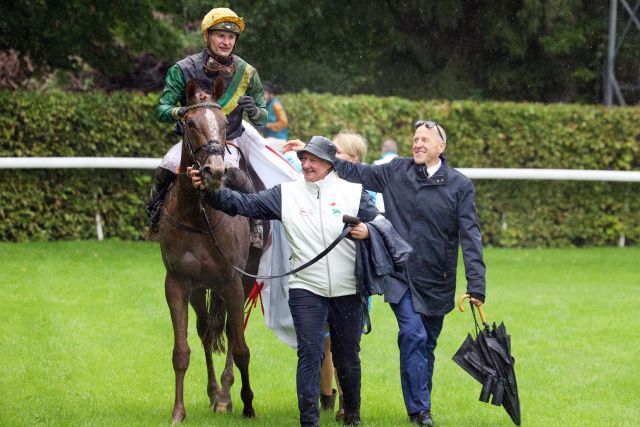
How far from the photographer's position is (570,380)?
9.95 m

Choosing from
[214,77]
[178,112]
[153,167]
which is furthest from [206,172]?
[153,167]

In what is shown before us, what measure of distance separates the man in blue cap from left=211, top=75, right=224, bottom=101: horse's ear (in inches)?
28.2

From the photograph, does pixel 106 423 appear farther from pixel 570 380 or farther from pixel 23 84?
pixel 23 84

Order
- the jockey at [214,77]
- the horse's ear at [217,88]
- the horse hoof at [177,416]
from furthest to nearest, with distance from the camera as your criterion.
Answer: the jockey at [214,77], the horse hoof at [177,416], the horse's ear at [217,88]

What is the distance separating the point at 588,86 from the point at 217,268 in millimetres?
19520

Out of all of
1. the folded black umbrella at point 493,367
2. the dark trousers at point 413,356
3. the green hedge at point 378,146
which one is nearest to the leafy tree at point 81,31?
the green hedge at point 378,146

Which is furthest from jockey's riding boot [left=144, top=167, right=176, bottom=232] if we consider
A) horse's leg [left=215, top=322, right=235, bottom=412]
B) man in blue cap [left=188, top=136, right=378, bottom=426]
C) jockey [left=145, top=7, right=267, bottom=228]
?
horse's leg [left=215, top=322, right=235, bottom=412]

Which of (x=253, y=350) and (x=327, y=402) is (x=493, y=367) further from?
(x=253, y=350)

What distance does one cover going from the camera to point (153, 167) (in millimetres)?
16594

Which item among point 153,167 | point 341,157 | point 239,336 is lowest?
point 239,336

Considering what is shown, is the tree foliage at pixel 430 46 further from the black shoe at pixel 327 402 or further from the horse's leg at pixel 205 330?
the black shoe at pixel 327 402

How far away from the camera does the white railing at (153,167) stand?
16062 mm

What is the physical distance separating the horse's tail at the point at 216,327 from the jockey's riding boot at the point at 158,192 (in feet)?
3.60

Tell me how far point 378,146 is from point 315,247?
1144cm
